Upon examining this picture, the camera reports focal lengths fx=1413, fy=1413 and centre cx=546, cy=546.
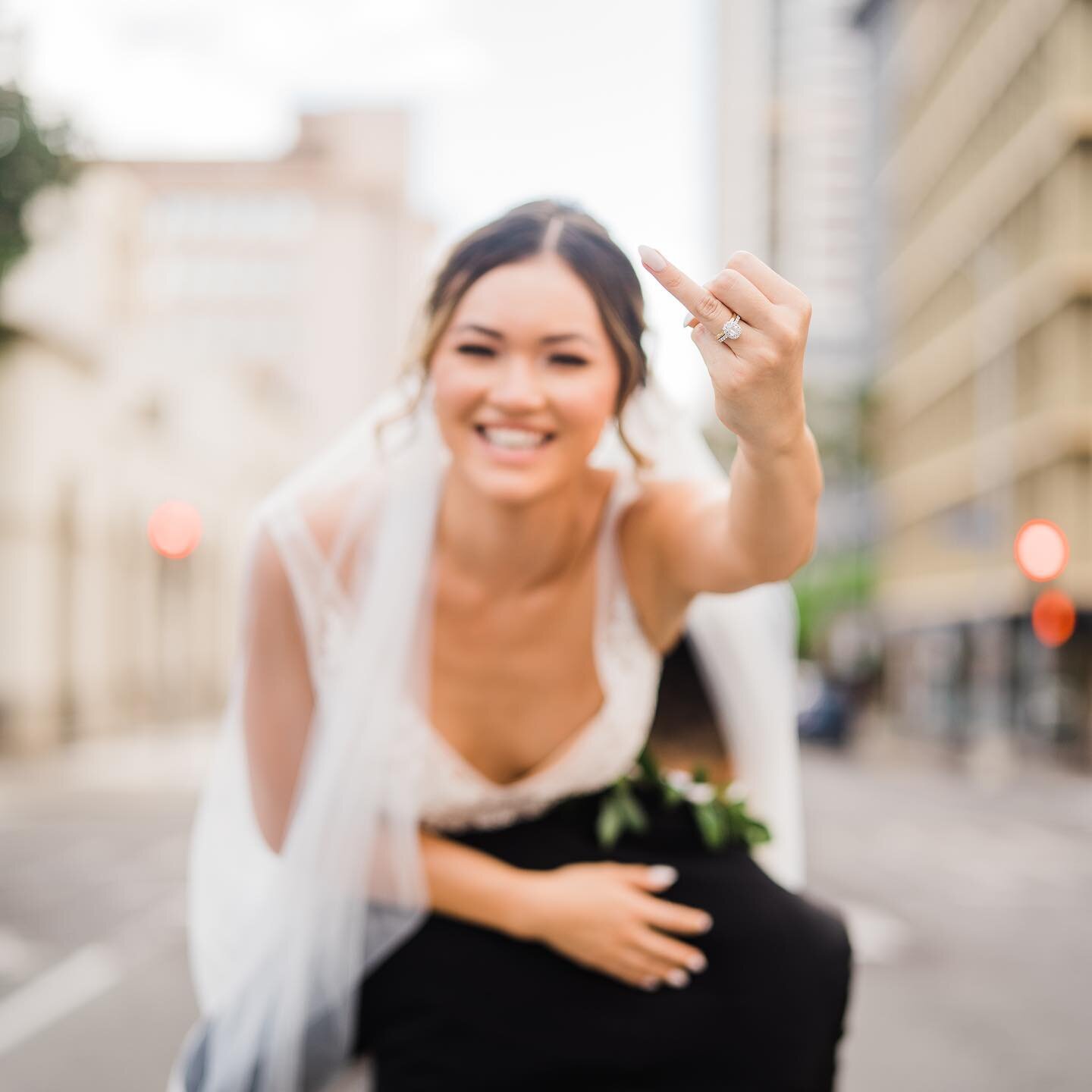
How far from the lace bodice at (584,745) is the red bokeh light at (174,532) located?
23.2m

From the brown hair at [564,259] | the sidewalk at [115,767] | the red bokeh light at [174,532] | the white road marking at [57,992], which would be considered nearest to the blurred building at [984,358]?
the red bokeh light at [174,532]

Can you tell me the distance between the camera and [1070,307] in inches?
1236

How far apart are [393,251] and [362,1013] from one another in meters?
81.6

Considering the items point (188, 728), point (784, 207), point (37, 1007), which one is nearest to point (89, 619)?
point (188, 728)

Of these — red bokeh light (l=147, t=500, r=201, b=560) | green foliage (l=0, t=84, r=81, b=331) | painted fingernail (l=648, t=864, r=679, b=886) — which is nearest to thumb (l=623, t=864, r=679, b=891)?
painted fingernail (l=648, t=864, r=679, b=886)

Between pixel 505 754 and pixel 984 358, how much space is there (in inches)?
1490

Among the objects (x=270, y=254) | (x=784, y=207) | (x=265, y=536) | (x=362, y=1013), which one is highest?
(x=784, y=207)

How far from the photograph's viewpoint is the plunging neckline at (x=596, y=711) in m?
2.11

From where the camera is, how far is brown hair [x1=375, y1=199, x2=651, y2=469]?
1966mm

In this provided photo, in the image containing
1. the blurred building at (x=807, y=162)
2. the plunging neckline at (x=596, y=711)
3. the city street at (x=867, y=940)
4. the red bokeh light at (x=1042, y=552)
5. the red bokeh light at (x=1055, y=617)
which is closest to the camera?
the plunging neckline at (x=596, y=711)

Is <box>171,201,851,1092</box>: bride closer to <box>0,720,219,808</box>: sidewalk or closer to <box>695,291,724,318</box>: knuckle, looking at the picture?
<box>695,291,724,318</box>: knuckle

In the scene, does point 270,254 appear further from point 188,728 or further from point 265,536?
point 265,536

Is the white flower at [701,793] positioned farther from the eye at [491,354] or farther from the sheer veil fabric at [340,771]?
the eye at [491,354]

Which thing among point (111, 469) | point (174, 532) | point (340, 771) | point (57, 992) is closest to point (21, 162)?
point (57, 992)
